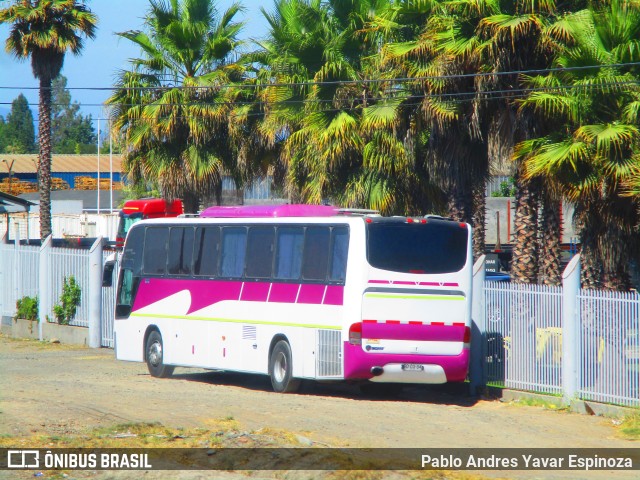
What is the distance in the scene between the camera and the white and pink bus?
15875 mm

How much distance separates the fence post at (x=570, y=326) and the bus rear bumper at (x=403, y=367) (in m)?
1.65

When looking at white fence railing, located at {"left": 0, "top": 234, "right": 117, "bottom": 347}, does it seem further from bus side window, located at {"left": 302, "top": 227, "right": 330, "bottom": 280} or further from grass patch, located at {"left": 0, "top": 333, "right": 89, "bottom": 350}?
bus side window, located at {"left": 302, "top": 227, "right": 330, "bottom": 280}

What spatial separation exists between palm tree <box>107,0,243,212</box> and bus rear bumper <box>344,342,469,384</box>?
15854 mm

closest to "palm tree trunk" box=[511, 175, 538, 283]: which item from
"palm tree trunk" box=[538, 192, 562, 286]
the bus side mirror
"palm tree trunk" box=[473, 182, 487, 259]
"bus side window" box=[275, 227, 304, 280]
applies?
"palm tree trunk" box=[538, 192, 562, 286]

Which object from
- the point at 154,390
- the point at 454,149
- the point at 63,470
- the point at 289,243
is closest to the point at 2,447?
the point at 63,470

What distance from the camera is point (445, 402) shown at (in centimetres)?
1675

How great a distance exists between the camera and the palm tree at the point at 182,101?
1209 inches

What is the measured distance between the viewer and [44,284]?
27062mm

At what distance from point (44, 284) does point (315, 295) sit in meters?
12.7

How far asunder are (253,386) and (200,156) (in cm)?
1353

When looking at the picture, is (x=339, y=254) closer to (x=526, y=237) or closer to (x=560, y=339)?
(x=560, y=339)

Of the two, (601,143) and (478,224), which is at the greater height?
(601,143)

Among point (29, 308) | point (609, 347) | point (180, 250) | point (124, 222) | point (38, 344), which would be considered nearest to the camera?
point (609, 347)

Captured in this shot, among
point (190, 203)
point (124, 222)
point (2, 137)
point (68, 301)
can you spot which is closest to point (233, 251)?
point (68, 301)
